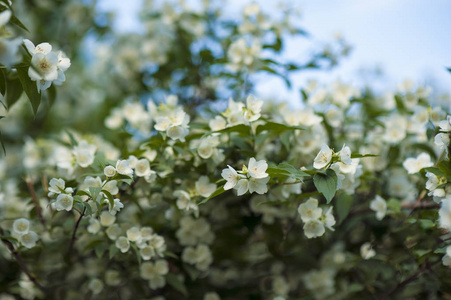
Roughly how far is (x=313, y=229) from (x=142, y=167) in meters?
0.61

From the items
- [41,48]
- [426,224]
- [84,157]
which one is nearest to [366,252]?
[426,224]

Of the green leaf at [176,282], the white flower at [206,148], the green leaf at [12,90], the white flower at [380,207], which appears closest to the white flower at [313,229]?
the white flower at [380,207]

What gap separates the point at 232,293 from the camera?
5.26 feet

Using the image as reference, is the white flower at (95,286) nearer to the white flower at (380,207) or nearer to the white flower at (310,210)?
the white flower at (310,210)

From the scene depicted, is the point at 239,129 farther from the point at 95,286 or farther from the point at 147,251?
the point at 95,286

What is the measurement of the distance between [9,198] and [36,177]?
0.93 ft

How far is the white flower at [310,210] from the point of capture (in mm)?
1224

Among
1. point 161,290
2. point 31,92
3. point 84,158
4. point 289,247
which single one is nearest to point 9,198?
point 84,158

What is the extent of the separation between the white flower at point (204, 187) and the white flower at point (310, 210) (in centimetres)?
31

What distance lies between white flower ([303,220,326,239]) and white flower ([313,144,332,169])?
0.23m

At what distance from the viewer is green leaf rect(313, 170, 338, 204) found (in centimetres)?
104

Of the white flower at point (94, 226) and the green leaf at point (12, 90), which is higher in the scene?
the green leaf at point (12, 90)

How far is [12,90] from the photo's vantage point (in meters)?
1.29

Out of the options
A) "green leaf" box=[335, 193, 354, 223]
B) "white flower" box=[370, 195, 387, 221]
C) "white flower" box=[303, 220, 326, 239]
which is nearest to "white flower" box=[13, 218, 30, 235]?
"white flower" box=[303, 220, 326, 239]
